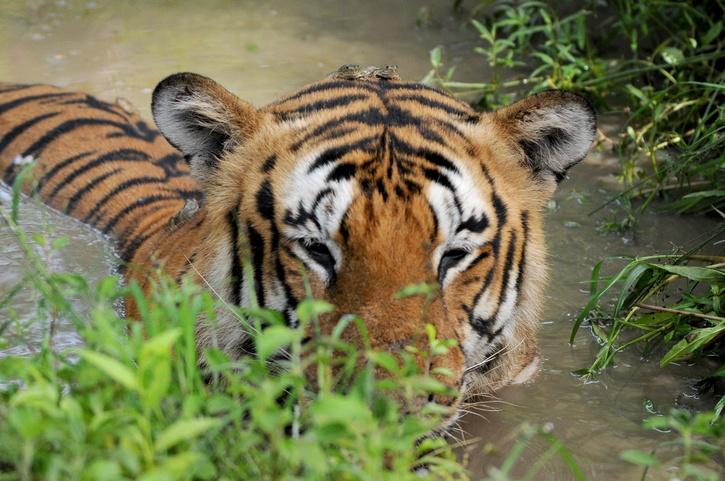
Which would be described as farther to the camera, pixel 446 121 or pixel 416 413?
pixel 446 121

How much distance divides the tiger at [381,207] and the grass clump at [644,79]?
112 centimetres

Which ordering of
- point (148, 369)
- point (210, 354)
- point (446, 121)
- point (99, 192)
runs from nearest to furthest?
point (148, 369) < point (210, 354) < point (446, 121) < point (99, 192)

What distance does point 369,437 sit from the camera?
5.62 feet

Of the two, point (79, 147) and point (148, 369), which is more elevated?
point (79, 147)

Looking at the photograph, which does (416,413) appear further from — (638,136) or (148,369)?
(638,136)

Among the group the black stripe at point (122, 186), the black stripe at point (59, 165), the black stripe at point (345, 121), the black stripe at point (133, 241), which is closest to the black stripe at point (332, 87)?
the black stripe at point (345, 121)

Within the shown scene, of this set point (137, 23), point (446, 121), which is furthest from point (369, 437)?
point (137, 23)

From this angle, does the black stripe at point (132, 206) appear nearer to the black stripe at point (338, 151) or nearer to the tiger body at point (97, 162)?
the tiger body at point (97, 162)

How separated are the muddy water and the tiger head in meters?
0.33

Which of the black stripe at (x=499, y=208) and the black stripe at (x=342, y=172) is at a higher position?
the black stripe at (x=342, y=172)

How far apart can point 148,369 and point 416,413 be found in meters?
0.58

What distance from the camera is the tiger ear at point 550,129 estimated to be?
2.67m

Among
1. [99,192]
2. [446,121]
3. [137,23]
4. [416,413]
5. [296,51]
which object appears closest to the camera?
[416,413]

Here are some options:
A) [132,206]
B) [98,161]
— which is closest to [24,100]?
[98,161]
